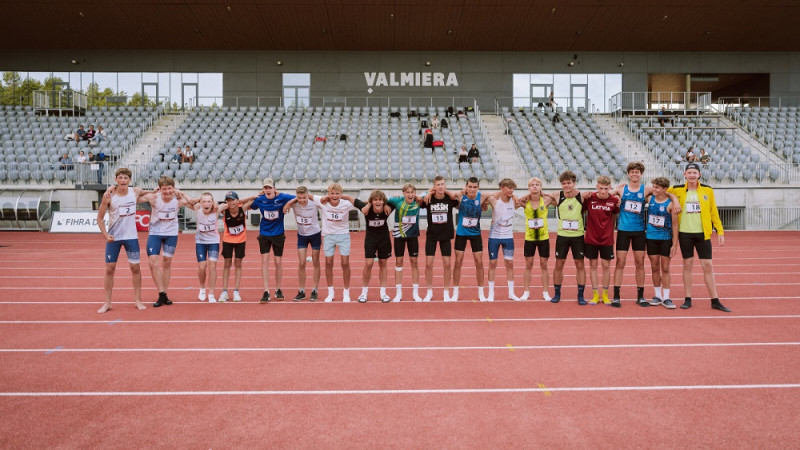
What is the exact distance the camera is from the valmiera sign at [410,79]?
104 feet

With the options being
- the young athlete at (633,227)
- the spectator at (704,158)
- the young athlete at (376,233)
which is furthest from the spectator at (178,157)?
the spectator at (704,158)

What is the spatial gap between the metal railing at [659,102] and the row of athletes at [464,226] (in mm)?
25676

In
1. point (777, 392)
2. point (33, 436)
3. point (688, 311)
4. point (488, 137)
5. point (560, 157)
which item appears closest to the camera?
point (33, 436)

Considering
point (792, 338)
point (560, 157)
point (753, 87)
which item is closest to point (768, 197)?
point (560, 157)

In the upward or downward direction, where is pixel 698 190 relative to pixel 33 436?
upward

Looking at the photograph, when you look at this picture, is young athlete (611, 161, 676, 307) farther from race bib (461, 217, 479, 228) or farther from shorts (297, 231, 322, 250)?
shorts (297, 231, 322, 250)

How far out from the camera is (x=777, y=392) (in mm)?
4375

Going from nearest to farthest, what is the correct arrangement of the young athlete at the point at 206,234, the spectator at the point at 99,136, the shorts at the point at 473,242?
the young athlete at the point at 206,234, the shorts at the point at 473,242, the spectator at the point at 99,136

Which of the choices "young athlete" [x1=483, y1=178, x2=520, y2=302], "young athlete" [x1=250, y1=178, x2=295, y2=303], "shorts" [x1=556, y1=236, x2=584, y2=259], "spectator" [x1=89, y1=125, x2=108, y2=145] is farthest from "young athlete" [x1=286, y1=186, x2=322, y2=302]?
"spectator" [x1=89, y1=125, x2=108, y2=145]

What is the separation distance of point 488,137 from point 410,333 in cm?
2229

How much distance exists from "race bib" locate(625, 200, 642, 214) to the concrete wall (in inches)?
990

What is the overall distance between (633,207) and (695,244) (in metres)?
1.03

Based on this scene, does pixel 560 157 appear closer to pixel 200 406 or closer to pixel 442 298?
pixel 442 298

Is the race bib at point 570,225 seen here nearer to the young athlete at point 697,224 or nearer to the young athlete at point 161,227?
the young athlete at point 697,224
